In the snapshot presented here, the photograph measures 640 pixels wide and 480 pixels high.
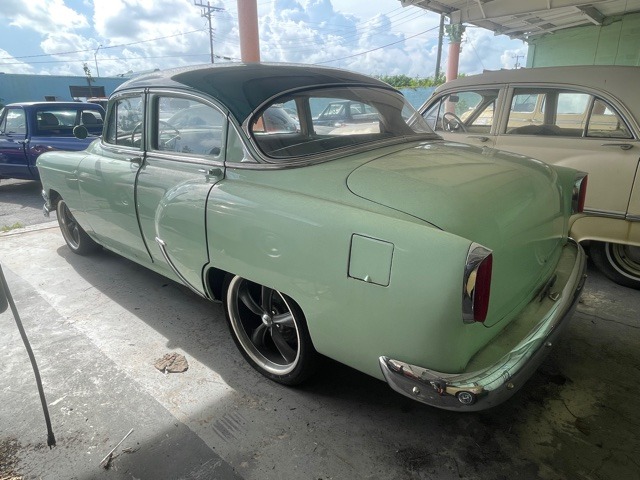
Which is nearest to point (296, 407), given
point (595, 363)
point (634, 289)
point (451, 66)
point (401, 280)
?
point (401, 280)

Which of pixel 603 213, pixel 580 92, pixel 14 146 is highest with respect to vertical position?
pixel 580 92

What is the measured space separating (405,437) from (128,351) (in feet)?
6.10

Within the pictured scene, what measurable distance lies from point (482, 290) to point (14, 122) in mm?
8756

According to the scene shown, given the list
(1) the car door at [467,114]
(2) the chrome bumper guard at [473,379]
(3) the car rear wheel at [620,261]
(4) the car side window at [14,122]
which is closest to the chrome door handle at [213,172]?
(2) the chrome bumper guard at [473,379]

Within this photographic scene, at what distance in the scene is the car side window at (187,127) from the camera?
246 centimetres

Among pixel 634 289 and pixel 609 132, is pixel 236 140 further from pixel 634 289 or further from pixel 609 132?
pixel 634 289

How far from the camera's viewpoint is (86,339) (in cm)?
292

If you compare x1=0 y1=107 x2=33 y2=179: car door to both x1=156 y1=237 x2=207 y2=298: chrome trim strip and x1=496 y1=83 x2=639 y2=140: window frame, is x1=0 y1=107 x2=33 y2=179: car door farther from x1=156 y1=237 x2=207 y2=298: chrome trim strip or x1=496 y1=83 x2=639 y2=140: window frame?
x1=496 y1=83 x2=639 y2=140: window frame

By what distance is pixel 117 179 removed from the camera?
10.2 feet

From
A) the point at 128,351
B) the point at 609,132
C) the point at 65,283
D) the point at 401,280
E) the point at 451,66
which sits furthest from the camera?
the point at 451,66

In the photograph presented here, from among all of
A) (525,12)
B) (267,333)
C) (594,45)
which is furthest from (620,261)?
(594,45)

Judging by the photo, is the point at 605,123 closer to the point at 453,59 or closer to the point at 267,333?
the point at 267,333

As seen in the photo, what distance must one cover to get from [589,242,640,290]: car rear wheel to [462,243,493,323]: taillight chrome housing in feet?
9.47

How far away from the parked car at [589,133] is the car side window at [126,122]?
3.14 metres
